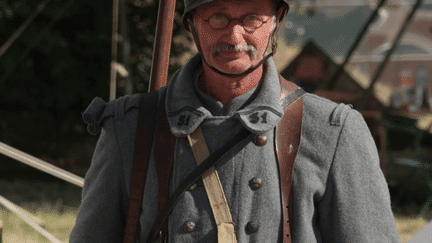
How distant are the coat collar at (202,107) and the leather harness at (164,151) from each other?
33 mm

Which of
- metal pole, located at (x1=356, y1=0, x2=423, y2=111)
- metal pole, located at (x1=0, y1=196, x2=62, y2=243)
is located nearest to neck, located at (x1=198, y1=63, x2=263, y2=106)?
metal pole, located at (x1=0, y1=196, x2=62, y2=243)

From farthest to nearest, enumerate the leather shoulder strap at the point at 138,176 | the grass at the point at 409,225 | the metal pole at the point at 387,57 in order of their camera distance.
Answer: the metal pole at the point at 387,57 < the grass at the point at 409,225 < the leather shoulder strap at the point at 138,176

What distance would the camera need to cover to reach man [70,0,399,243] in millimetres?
1677

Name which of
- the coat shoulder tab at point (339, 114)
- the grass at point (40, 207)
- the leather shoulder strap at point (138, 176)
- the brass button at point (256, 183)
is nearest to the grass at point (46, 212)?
the grass at point (40, 207)

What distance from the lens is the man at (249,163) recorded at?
1677mm

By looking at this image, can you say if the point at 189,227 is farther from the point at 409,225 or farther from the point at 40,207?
the point at 40,207

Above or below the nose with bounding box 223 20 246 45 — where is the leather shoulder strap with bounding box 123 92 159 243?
below

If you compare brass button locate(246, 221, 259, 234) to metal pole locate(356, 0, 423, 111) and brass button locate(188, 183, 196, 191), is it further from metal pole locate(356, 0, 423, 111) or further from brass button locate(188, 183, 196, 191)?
metal pole locate(356, 0, 423, 111)

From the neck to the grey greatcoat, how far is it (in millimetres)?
22

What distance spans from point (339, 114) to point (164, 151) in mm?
544

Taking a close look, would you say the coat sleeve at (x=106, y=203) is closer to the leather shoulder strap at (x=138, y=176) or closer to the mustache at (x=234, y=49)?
the leather shoulder strap at (x=138, y=176)

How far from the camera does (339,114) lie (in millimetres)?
1755

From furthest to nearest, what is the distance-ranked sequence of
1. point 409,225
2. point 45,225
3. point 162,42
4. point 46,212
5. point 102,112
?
point 46,212 < point 409,225 < point 45,225 < point 162,42 < point 102,112

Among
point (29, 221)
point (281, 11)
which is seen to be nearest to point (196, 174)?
point (281, 11)
